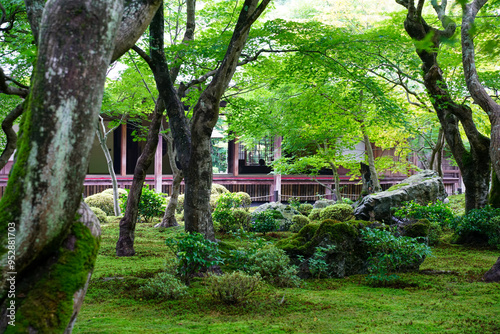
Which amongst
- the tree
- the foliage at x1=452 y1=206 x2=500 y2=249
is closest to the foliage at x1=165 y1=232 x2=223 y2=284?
the tree

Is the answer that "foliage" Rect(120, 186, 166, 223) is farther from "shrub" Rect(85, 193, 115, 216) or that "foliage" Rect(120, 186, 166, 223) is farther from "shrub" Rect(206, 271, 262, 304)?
"shrub" Rect(206, 271, 262, 304)

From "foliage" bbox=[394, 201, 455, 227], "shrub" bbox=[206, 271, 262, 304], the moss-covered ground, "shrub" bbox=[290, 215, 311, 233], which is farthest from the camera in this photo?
"shrub" bbox=[290, 215, 311, 233]

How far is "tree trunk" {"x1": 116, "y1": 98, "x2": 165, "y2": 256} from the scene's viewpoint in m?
7.02

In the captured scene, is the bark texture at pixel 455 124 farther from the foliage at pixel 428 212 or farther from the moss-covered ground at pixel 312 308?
the moss-covered ground at pixel 312 308

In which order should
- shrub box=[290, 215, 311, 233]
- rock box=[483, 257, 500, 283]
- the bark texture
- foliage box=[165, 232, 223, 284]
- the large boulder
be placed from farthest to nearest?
shrub box=[290, 215, 311, 233], the large boulder, the bark texture, rock box=[483, 257, 500, 283], foliage box=[165, 232, 223, 284]

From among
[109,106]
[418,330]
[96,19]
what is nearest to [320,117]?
[109,106]

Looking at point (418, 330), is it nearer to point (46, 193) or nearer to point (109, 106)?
point (46, 193)

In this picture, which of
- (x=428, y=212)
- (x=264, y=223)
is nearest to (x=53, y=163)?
(x=428, y=212)

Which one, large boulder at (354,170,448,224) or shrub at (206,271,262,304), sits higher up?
large boulder at (354,170,448,224)

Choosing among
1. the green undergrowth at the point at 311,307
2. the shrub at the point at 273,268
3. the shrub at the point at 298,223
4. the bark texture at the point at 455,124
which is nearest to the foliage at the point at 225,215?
the shrub at the point at 298,223

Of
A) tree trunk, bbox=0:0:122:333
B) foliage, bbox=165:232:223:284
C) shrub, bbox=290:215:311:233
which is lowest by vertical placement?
shrub, bbox=290:215:311:233

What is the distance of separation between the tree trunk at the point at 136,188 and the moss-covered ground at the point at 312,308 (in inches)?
Result: 40.3

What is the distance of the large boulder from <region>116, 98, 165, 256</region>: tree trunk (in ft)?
19.5

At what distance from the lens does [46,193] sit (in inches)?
83.7
